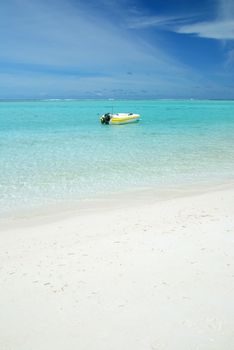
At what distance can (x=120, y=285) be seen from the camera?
371 cm

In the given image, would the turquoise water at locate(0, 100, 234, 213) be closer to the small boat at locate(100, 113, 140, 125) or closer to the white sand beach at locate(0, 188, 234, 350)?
the white sand beach at locate(0, 188, 234, 350)

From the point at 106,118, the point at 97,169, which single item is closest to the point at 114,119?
the point at 106,118

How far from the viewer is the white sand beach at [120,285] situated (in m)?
2.93

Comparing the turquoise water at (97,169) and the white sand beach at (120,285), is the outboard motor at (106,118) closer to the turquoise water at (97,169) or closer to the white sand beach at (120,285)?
the turquoise water at (97,169)

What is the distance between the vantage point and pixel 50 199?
773 cm

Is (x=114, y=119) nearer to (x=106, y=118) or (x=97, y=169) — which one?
(x=106, y=118)

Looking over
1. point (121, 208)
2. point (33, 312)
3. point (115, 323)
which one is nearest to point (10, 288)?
point (33, 312)

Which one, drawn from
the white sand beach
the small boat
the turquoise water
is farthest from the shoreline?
the small boat

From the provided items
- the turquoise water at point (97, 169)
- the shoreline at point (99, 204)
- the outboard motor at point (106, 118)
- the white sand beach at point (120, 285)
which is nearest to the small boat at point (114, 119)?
the outboard motor at point (106, 118)

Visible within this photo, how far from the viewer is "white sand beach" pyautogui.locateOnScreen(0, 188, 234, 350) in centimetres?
293

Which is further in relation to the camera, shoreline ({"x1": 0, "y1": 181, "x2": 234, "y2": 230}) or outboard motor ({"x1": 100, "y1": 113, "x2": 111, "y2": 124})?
outboard motor ({"x1": 100, "y1": 113, "x2": 111, "y2": 124})

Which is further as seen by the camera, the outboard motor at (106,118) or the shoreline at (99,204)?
the outboard motor at (106,118)

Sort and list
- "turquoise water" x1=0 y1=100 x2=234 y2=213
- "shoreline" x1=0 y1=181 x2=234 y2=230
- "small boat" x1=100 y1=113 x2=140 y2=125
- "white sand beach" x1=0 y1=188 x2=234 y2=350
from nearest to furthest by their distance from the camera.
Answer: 1. "white sand beach" x1=0 y1=188 x2=234 y2=350
2. "shoreline" x1=0 y1=181 x2=234 y2=230
3. "turquoise water" x1=0 y1=100 x2=234 y2=213
4. "small boat" x1=100 y1=113 x2=140 y2=125

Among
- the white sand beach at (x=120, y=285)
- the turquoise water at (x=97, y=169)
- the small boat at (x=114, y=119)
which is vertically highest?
the small boat at (x=114, y=119)
